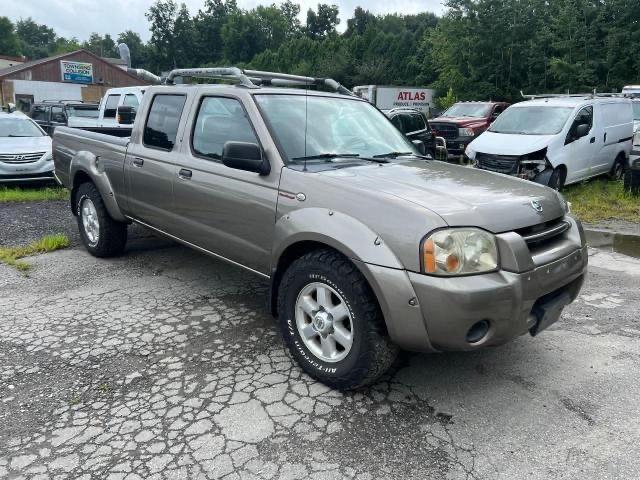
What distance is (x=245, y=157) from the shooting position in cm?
348

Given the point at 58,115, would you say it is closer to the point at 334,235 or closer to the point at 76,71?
the point at 334,235

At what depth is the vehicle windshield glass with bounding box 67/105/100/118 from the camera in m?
15.4

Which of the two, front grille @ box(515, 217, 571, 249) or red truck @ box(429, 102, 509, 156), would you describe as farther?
red truck @ box(429, 102, 509, 156)

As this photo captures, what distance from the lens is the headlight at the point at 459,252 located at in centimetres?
274

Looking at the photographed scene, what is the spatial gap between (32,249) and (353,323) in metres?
4.79

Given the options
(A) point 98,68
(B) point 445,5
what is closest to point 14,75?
(A) point 98,68

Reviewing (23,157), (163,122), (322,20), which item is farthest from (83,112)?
(322,20)

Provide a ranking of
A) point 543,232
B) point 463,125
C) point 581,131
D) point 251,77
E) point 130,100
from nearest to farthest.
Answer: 1. point 543,232
2. point 251,77
3. point 581,131
4. point 130,100
5. point 463,125

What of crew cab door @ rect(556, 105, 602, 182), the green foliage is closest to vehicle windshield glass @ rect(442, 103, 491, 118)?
crew cab door @ rect(556, 105, 602, 182)

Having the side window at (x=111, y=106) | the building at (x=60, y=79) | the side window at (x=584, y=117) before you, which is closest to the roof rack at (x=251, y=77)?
the side window at (x=584, y=117)

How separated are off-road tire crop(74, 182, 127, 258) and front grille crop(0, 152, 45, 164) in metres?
5.19

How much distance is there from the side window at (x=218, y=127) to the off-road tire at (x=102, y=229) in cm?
183

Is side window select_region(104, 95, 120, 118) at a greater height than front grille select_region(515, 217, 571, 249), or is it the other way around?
side window select_region(104, 95, 120, 118)

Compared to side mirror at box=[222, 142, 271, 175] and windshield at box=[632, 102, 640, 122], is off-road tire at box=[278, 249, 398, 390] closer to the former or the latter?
side mirror at box=[222, 142, 271, 175]
